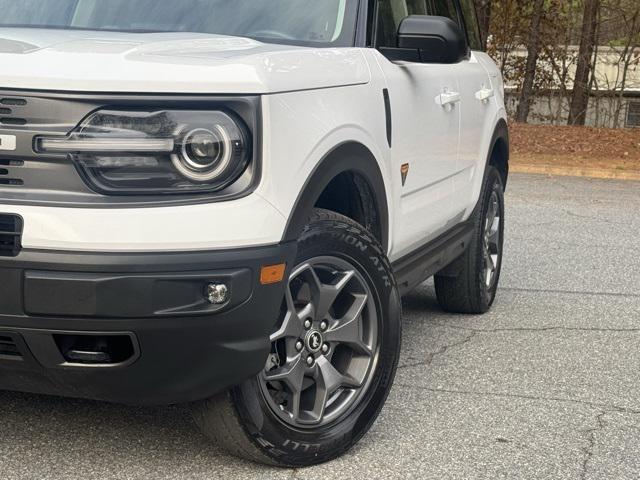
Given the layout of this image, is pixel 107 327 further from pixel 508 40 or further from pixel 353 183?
pixel 508 40

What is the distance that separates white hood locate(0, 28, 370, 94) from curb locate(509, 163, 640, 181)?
40.0 feet

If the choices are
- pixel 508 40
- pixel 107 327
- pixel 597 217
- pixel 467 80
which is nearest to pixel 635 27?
Answer: pixel 508 40

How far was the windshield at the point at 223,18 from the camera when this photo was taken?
4070 millimetres

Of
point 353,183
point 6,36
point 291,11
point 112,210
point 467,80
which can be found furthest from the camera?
point 467,80

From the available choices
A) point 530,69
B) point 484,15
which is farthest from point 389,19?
point 530,69

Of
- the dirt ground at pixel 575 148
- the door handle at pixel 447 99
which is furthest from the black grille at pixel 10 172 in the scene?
the dirt ground at pixel 575 148

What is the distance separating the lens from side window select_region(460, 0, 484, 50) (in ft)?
20.5

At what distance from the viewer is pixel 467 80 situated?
17.6ft

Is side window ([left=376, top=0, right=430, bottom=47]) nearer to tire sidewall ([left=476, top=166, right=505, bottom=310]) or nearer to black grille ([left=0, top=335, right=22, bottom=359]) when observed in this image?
tire sidewall ([left=476, top=166, right=505, bottom=310])

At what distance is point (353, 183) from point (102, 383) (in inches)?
49.5

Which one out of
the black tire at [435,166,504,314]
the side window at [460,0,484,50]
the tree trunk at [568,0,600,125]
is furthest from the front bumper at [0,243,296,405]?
the tree trunk at [568,0,600,125]

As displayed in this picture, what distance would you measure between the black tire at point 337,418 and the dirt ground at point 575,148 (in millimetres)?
12000

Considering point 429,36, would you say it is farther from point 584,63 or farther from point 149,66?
point 584,63

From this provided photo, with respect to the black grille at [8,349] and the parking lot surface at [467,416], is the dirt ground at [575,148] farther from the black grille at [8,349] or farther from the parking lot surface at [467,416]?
the black grille at [8,349]
